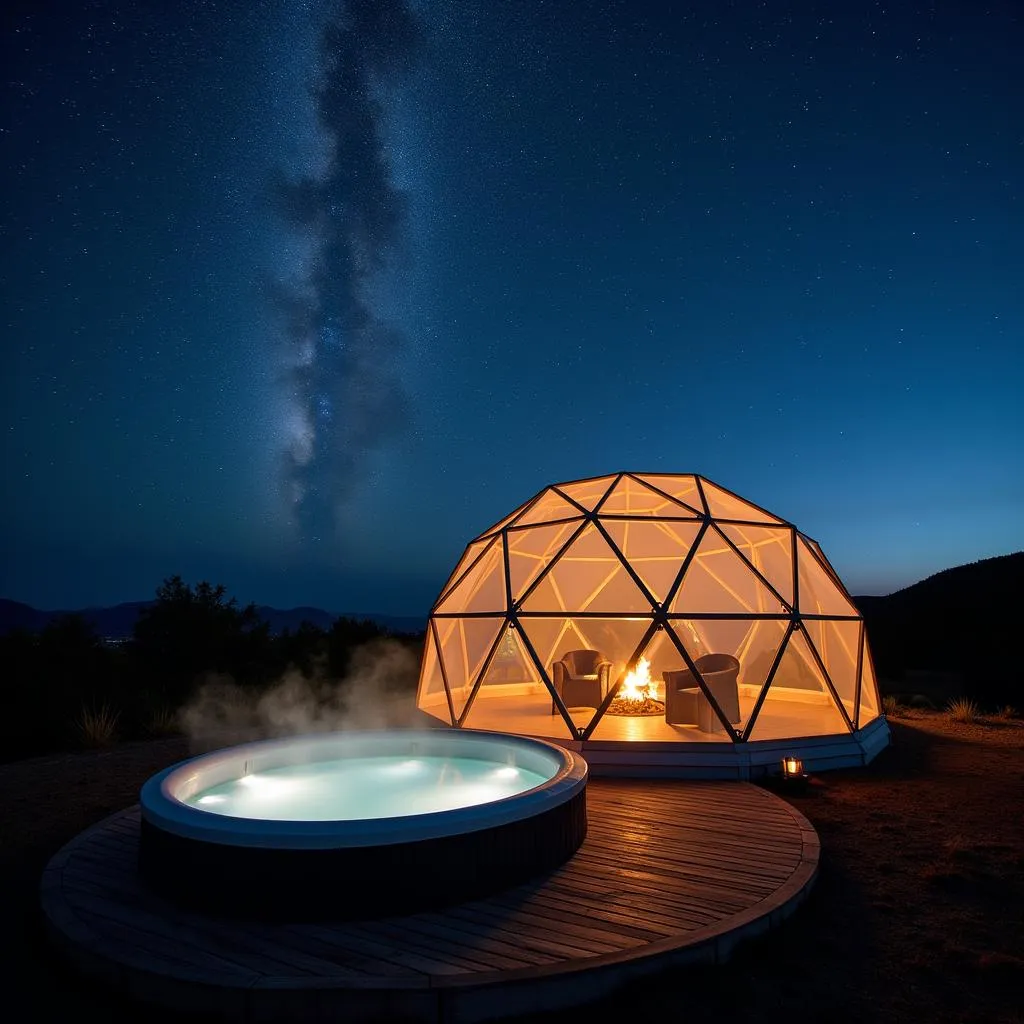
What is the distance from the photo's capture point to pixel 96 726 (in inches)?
409

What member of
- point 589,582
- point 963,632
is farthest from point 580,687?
point 963,632

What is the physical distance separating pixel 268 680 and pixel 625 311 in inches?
431

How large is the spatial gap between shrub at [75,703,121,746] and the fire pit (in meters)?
7.35

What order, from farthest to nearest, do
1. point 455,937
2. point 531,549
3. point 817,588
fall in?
point 531,549 → point 817,588 → point 455,937

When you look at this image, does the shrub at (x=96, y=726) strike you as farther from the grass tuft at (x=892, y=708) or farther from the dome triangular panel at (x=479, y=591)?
the grass tuft at (x=892, y=708)

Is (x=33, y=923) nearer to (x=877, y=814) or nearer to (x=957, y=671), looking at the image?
(x=877, y=814)

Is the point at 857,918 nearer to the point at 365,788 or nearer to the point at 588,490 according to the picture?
the point at 365,788

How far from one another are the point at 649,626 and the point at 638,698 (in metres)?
1.20

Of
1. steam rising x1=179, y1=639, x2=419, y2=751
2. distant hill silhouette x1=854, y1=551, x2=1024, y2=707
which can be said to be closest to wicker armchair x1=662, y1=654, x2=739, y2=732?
steam rising x1=179, y1=639, x2=419, y2=751

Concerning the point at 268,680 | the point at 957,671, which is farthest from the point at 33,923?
the point at 957,671

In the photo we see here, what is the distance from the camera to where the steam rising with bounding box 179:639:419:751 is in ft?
38.3

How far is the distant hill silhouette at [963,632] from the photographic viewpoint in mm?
22656

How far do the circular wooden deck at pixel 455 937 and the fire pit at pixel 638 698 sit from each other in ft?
18.2

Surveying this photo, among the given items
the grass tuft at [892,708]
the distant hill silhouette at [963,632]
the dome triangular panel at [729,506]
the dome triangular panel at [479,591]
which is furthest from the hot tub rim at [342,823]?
the distant hill silhouette at [963,632]
